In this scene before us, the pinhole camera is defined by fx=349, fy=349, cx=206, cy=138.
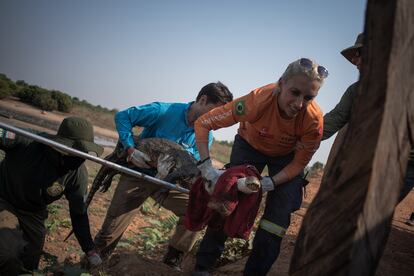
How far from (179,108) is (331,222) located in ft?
11.6

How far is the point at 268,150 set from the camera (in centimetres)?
302

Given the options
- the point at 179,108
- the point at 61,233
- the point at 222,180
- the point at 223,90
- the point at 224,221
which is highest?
the point at 223,90

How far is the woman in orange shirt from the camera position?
8.48 feet

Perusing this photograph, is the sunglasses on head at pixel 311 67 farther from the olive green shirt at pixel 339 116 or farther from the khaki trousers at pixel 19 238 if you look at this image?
the khaki trousers at pixel 19 238

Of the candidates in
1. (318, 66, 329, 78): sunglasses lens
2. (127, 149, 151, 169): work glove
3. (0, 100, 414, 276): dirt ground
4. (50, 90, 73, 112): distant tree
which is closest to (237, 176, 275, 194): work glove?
(318, 66, 329, 78): sunglasses lens

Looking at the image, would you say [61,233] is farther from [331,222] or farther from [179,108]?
[331,222]

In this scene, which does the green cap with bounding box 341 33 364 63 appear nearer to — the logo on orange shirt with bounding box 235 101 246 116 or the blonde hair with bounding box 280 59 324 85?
the blonde hair with bounding box 280 59 324 85

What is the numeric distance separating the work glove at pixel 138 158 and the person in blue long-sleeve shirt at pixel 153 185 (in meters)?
0.22

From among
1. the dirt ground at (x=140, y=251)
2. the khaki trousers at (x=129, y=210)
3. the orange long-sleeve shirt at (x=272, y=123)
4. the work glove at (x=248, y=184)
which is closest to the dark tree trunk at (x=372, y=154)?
the work glove at (x=248, y=184)

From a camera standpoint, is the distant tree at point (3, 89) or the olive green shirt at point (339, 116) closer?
the olive green shirt at point (339, 116)

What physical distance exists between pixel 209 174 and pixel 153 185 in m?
1.63

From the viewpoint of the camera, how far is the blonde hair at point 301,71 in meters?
2.51

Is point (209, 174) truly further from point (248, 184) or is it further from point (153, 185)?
point (153, 185)

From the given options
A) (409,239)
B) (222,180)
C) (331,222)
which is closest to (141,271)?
(222,180)
